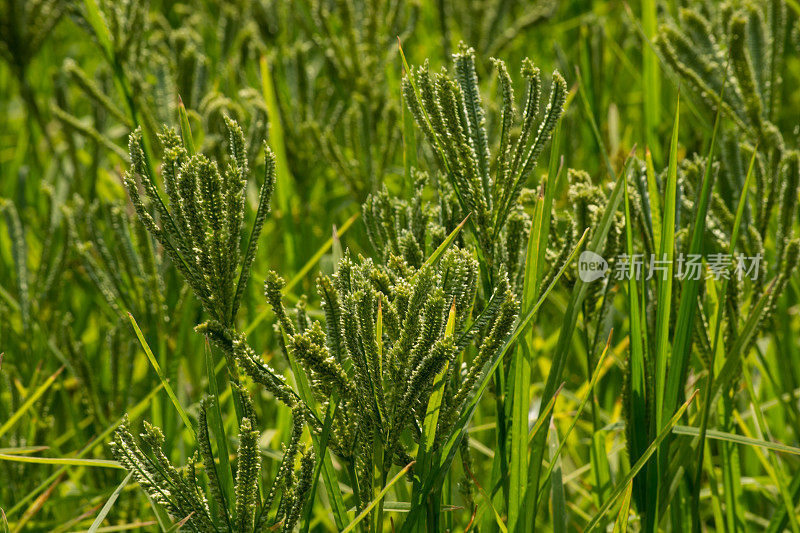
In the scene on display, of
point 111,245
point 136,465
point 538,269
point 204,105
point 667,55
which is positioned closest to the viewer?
point 136,465

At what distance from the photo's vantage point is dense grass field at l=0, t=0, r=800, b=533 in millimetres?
876

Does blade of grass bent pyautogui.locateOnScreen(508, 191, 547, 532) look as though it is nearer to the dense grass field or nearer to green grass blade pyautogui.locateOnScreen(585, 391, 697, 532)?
the dense grass field

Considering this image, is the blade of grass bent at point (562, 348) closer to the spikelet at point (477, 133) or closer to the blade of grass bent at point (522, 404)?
the blade of grass bent at point (522, 404)

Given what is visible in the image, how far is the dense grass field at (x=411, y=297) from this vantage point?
2.88 ft

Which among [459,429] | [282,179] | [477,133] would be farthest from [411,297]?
[282,179]

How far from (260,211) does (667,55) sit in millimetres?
1121

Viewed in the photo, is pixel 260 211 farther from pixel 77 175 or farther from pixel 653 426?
pixel 77 175

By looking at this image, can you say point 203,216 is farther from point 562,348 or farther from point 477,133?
point 562,348

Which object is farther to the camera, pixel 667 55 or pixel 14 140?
pixel 14 140

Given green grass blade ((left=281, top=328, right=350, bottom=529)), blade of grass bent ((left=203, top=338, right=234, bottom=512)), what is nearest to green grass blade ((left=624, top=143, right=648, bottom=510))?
green grass blade ((left=281, top=328, right=350, bottom=529))

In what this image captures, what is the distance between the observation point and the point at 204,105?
203 cm

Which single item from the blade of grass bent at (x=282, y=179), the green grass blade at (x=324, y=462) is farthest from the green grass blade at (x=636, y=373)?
the blade of grass bent at (x=282, y=179)

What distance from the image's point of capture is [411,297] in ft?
2.79

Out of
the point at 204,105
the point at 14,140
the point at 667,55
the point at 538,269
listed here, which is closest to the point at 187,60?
the point at 204,105
